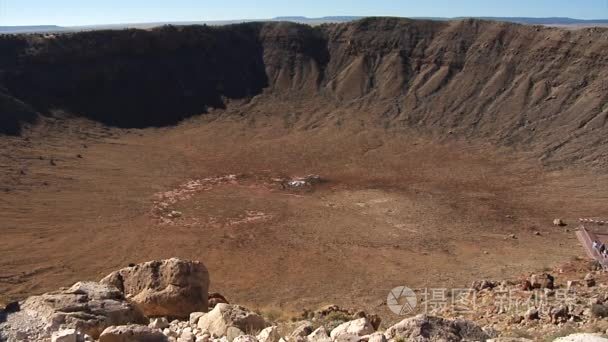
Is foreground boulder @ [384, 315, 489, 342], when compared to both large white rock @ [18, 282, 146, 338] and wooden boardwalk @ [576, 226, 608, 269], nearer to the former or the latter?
large white rock @ [18, 282, 146, 338]

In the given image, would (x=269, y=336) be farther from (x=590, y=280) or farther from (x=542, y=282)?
(x=590, y=280)

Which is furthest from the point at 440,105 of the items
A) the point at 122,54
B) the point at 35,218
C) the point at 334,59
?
the point at 35,218

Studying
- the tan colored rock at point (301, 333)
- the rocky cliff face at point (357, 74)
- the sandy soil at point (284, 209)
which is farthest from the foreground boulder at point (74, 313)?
the rocky cliff face at point (357, 74)

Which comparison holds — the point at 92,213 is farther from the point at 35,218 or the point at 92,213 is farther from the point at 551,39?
the point at 551,39

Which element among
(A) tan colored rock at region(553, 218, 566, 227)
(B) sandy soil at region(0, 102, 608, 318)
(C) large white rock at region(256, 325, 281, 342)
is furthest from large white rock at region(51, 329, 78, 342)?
(A) tan colored rock at region(553, 218, 566, 227)

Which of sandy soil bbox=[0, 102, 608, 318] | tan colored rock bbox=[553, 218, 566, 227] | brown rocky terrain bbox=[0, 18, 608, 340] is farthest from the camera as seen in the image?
tan colored rock bbox=[553, 218, 566, 227]
